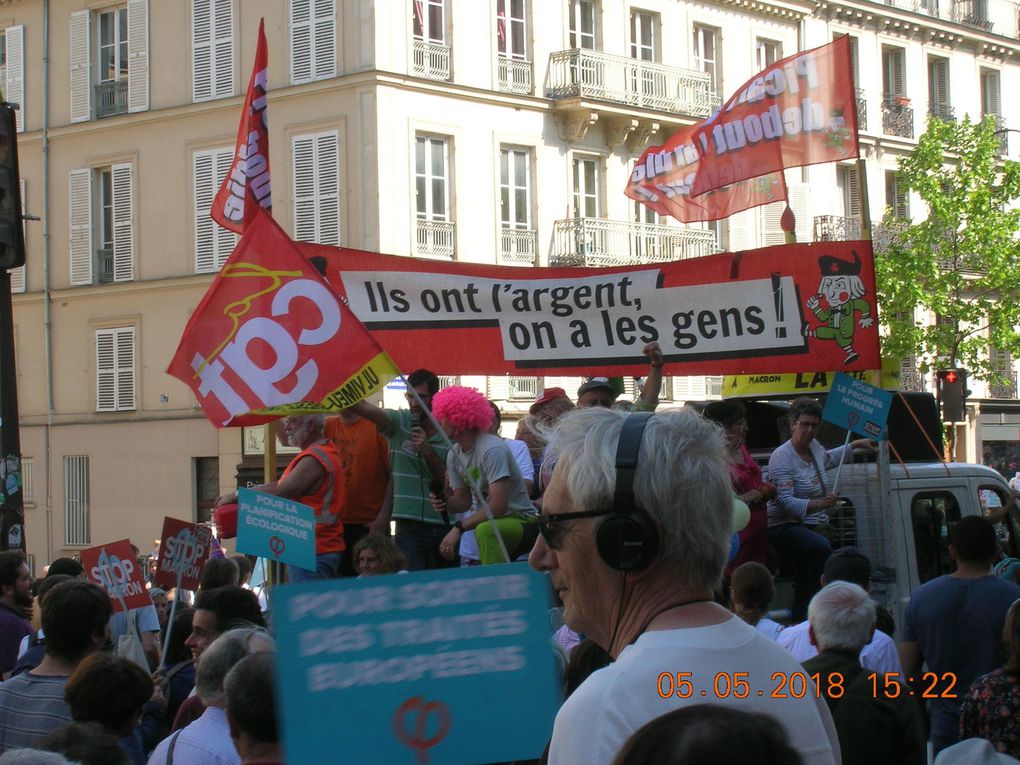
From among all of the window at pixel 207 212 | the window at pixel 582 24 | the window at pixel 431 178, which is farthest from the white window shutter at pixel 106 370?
the window at pixel 582 24

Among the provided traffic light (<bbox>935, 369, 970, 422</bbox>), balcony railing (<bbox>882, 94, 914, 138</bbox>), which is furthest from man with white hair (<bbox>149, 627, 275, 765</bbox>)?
balcony railing (<bbox>882, 94, 914, 138</bbox>)

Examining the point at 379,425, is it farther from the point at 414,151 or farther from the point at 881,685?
the point at 414,151

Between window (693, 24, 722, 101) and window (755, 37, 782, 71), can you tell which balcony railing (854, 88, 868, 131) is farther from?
window (693, 24, 722, 101)

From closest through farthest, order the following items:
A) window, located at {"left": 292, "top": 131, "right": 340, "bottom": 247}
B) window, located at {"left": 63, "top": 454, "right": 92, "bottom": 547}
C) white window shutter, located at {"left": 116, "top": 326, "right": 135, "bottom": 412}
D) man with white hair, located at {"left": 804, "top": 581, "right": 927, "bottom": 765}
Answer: man with white hair, located at {"left": 804, "top": 581, "right": 927, "bottom": 765} < window, located at {"left": 292, "top": 131, "right": 340, "bottom": 247} < white window shutter, located at {"left": 116, "top": 326, "right": 135, "bottom": 412} < window, located at {"left": 63, "top": 454, "right": 92, "bottom": 547}

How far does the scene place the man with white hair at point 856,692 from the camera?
5129mm

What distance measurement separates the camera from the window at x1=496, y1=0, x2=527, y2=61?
30781mm

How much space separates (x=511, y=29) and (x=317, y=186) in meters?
5.51

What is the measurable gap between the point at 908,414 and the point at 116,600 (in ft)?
21.8

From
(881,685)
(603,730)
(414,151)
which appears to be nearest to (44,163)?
(414,151)

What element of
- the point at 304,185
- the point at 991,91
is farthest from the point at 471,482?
the point at 991,91

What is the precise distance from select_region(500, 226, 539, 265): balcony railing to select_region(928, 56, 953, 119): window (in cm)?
1559

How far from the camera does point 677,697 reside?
251 cm

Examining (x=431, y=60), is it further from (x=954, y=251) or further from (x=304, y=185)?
(x=954, y=251)

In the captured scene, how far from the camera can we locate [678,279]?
27.6ft
